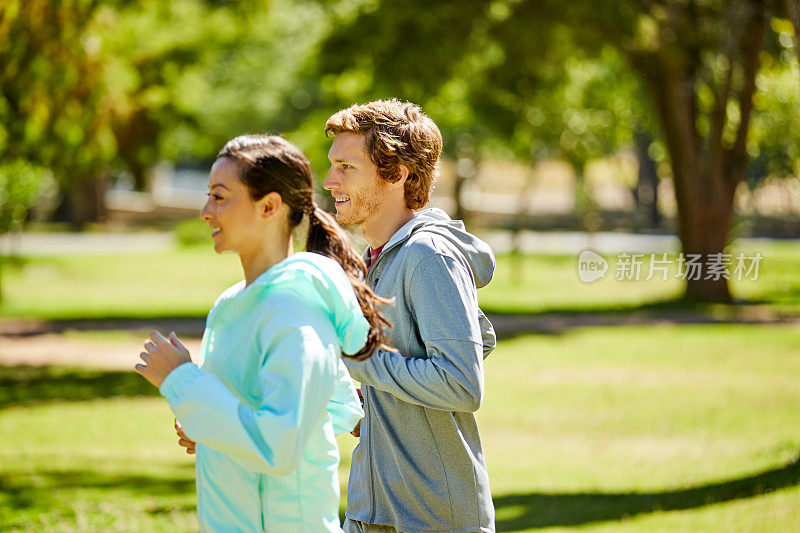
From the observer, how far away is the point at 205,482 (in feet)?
8.54

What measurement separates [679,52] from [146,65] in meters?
11.8

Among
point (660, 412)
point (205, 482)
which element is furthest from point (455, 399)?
point (660, 412)

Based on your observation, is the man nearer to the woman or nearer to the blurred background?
the woman

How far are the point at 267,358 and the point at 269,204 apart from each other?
0.40 metres

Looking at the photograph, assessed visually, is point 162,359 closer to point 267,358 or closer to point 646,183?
point 267,358

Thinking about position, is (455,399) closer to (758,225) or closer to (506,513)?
(506,513)

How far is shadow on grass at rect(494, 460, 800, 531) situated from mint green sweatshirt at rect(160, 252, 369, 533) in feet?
17.9

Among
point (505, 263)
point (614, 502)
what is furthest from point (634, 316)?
point (505, 263)

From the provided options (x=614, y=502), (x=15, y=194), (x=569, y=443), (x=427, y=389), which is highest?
(x=427, y=389)

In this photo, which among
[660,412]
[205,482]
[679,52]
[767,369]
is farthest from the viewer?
[679,52]

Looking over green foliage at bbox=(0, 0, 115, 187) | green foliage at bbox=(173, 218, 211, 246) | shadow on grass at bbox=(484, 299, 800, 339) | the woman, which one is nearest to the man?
the woman

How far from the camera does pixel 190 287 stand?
28266 mm

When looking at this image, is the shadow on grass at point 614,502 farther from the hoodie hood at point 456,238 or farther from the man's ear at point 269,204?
the man's ear at point 269,204

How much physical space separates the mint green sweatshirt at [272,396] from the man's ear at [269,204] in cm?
13
